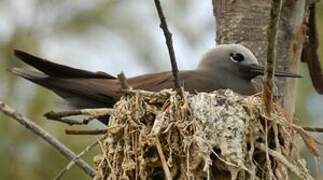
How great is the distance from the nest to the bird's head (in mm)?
855

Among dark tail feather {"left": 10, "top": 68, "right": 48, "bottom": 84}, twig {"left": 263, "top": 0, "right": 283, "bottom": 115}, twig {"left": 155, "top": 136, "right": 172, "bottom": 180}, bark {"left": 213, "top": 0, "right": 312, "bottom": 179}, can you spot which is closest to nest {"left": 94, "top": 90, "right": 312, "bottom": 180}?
twig {"left": 155, "top": 136, "right": 172, "bottom": 180}

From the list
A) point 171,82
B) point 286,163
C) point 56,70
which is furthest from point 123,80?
point 56,70

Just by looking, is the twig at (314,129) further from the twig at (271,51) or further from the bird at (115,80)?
the bird at (115,80)

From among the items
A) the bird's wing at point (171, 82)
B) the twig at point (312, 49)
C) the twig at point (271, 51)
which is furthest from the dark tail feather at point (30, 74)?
the twig at point (271, 51)

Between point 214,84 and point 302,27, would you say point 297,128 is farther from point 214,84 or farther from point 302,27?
point 214,84

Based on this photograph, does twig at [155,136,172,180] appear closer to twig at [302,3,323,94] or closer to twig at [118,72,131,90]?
twig at [118,72,131,90]

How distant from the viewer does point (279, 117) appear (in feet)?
13.0

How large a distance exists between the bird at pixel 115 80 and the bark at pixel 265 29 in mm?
118

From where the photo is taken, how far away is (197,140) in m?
3.80

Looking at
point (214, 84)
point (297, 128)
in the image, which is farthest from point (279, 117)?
point (214, 84)

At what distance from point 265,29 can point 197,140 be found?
3.24 feet

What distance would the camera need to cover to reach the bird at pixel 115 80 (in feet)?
16.3

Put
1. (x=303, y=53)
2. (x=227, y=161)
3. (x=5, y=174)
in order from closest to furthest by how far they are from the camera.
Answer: (x=227, y=161) < (x=303, y=53) < (x=5, y=174)

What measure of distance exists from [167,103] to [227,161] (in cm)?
33
